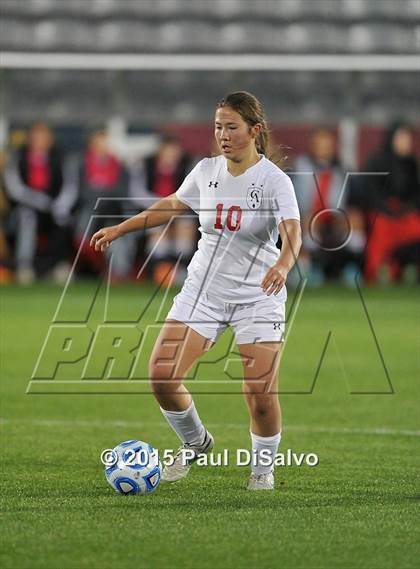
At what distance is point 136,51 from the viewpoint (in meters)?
24.7

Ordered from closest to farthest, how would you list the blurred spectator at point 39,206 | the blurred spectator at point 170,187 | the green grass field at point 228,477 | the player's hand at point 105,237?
1. the green grass field at point 228,477
2. the player's hand at point 105,237
3. the blurred spectator at point 170,187
4. the blurred spectator at point 39,206

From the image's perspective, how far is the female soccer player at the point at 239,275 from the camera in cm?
725

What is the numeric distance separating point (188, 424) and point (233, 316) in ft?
2.29

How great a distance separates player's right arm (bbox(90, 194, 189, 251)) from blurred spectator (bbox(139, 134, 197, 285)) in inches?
502

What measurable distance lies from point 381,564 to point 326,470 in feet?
7.62

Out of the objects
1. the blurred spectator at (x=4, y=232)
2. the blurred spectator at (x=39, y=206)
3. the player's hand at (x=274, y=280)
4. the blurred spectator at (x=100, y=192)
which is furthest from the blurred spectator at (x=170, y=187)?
the player's hand at (x=274, y=280)

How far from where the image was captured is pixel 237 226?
287 inches

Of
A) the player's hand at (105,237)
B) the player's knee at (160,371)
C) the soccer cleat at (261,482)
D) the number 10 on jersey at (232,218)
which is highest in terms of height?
the number 10 on jersey at (232,218)

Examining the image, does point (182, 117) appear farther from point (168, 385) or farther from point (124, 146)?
point (168, 385)

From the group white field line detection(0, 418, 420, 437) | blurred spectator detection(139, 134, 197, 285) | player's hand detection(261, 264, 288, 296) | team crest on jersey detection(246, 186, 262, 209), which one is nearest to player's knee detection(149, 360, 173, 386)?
player's hand detection(261, 264, 288, 296)

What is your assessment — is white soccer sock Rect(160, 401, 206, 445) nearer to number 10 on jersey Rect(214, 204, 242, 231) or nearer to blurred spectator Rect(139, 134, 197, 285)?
number 10 on jersey Rect(214, 204, 242, 231)

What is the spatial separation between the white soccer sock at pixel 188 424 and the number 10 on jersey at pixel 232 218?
102 cm

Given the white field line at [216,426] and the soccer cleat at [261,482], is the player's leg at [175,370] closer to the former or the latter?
the soccer cleat at [261,482]

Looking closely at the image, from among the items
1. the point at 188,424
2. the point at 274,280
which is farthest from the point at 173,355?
the point at 274,280
